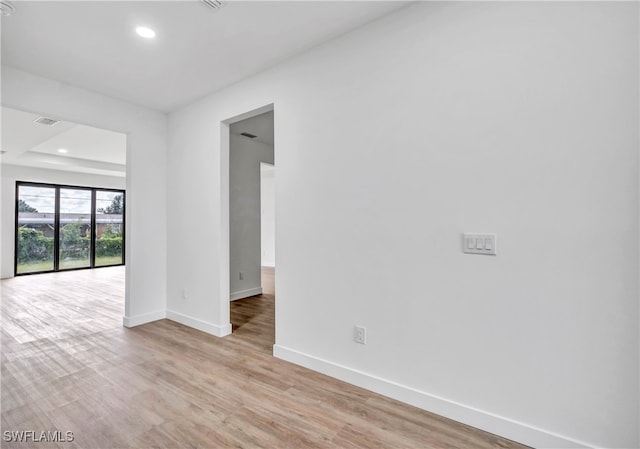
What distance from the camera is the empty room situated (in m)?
1.50

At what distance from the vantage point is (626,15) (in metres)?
1.42

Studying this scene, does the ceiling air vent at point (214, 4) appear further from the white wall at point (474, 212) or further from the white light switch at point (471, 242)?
the white light switch at point (471, 242)

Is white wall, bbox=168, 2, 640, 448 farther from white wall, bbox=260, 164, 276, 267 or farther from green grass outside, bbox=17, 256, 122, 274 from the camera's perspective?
green grass outside, bbox=17, 256, 122, 274

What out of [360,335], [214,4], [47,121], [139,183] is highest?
[47,121]

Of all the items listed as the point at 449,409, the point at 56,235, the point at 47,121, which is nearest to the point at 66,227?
the point at 56,235

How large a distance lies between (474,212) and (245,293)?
4.18 metres

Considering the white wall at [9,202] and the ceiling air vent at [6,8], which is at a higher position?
the ceiling air vent at [6,8]

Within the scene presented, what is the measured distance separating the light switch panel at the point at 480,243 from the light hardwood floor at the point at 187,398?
104 cm

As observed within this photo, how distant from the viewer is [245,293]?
514cm

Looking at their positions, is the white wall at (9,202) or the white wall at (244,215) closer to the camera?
the white wall at (244,215)

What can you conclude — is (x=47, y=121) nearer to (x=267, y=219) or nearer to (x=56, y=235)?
Result: (x=56, y=235)

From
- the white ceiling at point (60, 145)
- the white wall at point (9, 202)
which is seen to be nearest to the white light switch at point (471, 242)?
the white ceiling at point (60, 145)

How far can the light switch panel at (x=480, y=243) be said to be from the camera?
175 centimetres

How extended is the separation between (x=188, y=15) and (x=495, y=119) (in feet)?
7.04
